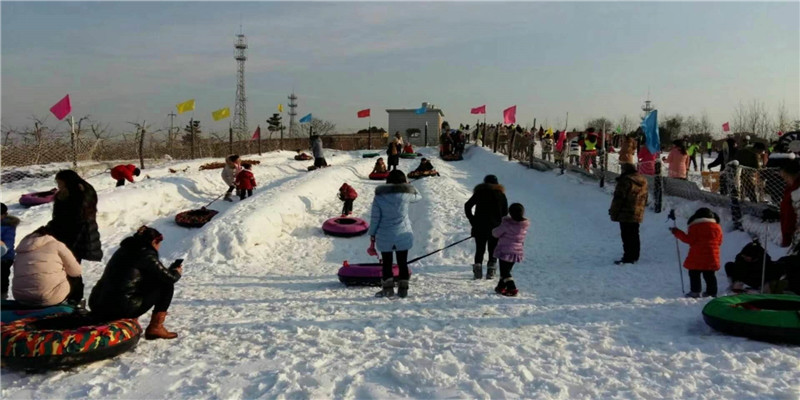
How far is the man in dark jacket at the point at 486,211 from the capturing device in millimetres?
7727

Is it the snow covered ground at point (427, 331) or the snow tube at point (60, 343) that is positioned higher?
the snow tube at point (60, 343)

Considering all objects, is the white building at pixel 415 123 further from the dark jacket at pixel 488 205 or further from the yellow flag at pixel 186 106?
the dark jacket at pixel 488 205

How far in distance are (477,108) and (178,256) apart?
27.5 metres

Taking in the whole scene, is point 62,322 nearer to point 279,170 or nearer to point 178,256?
point 178,256

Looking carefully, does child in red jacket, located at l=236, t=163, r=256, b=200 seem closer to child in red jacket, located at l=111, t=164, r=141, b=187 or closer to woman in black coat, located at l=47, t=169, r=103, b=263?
child in red jacket, located at l=111, t=164, r=141, b=187

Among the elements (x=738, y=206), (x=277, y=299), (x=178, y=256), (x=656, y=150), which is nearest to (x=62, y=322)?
(x=277, y=299)

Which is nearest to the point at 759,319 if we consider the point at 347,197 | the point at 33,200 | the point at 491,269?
the point at 491,269

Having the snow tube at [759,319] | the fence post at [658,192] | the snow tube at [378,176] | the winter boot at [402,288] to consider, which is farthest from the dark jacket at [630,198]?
the snow tube at [378,176]

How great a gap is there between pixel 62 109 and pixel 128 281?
14.6 m

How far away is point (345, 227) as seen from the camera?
11367 millimetres

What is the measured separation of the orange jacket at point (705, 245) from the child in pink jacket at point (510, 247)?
198 centimetres

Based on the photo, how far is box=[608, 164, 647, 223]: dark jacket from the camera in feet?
27.3

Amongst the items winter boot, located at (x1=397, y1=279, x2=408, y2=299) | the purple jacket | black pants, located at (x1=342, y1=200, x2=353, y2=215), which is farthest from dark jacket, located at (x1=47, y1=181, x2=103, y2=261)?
black pants, located at (x1=342, y1=200, x2=353, y2=215)

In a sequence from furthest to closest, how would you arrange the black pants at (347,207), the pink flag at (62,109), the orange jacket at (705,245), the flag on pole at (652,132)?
the pink flag at (62,109), the black pants at (347,207), the flag on pole at (652,132), the orange jacket at (705,245)
